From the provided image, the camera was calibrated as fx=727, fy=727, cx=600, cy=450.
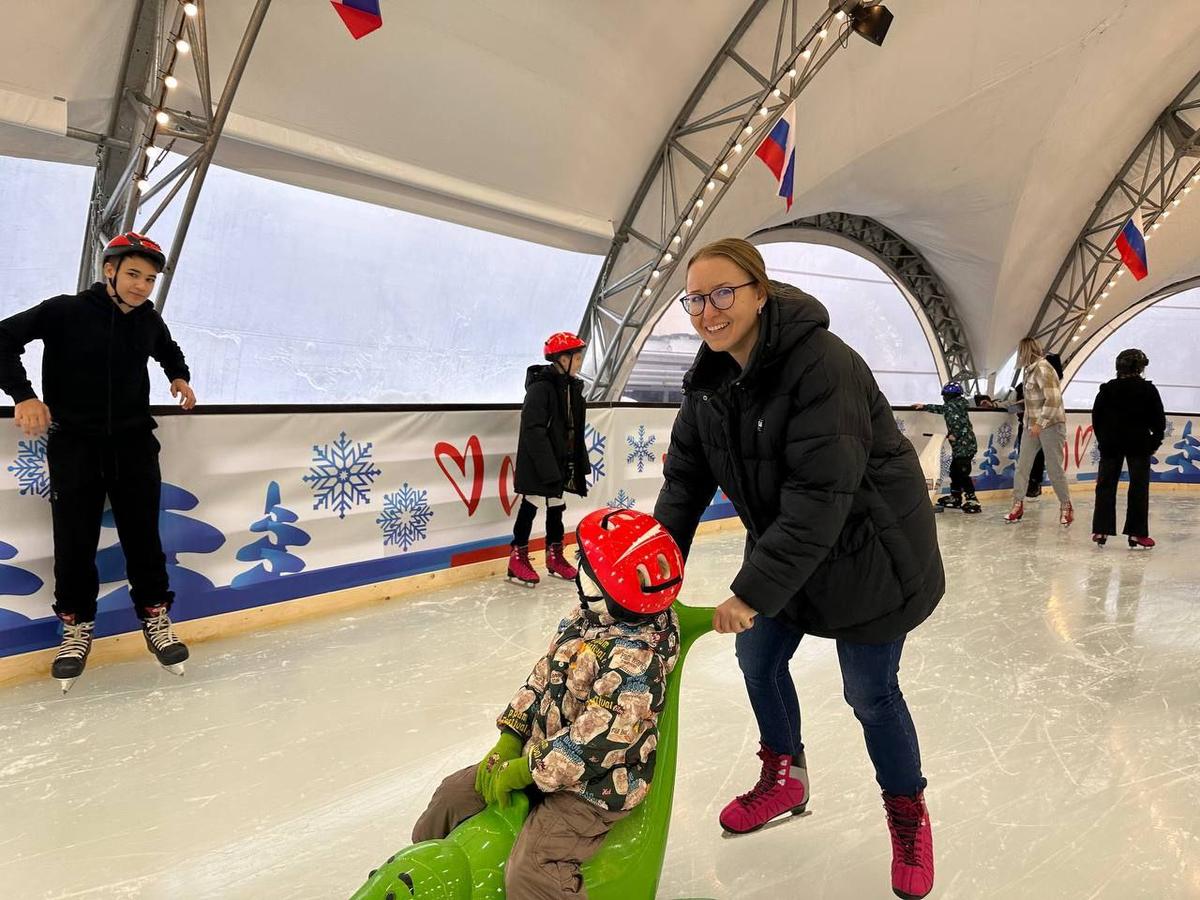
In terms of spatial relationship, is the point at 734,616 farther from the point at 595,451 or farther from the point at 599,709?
the point at 595,451

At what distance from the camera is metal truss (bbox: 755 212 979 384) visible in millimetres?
10398

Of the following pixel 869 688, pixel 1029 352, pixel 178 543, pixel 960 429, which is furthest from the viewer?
pixel 960 429

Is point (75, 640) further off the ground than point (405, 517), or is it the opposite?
point (405, 517)

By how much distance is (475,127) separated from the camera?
586cm

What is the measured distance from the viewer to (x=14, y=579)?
2.48 m

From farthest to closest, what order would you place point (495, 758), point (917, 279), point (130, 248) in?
point (917, 279), point (130, 248), point (495, 758)

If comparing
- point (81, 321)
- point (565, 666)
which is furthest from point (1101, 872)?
point (81, 321)

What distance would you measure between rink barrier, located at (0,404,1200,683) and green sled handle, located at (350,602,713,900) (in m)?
2.21

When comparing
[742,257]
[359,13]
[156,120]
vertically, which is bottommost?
[742,257]

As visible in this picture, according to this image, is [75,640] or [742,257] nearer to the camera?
[742,257]

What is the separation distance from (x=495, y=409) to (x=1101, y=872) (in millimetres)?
3271

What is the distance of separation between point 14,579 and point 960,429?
675cm

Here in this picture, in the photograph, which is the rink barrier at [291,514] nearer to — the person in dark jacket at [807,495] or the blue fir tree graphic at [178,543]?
the blue fir tree graphic at [178,543]

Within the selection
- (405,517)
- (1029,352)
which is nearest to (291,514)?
(405,517)
